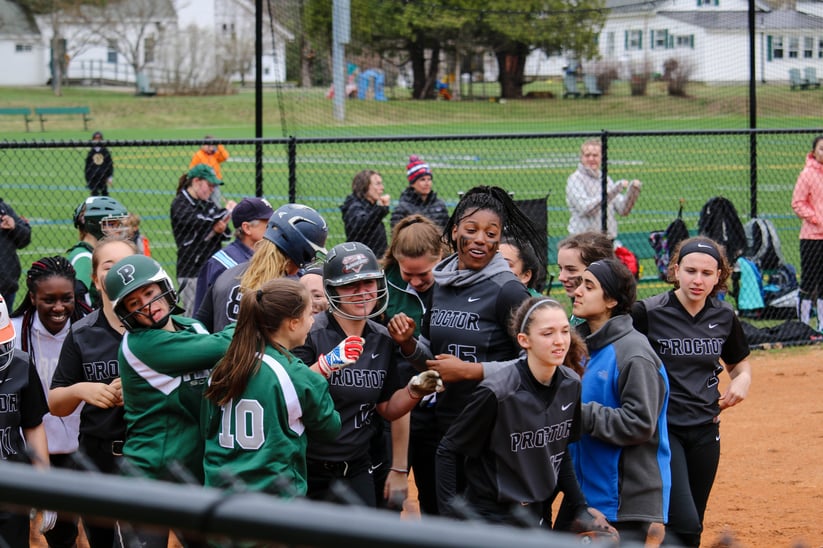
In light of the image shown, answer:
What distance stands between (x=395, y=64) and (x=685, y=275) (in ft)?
67.6

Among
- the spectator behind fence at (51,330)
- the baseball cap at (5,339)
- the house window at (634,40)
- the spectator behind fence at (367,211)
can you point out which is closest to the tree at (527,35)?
the house window at (634,40)

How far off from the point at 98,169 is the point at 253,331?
13.2 metres

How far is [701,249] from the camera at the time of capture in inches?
201

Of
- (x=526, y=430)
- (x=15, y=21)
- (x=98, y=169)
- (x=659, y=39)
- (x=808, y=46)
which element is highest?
(x=15, y=21)

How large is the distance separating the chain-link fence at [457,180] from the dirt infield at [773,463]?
2738 mm

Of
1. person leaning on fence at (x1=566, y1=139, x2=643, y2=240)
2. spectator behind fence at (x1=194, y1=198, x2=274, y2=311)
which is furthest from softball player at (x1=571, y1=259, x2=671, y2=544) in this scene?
person leaning on fence at (x1=566, y1=139, x2=643, y2=240)

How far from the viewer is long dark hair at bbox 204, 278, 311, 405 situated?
3742 millimetres

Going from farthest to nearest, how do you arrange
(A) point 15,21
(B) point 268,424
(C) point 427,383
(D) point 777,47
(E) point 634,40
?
(A) point 15,21
(E) point 634,40
(D) point 777,47
(C) point 427,383
(B) point 268,424

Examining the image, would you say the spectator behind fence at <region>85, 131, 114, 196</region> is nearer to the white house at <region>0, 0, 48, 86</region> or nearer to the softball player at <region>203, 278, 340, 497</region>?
the softball player at <region>203, 278, 340, 497</region>

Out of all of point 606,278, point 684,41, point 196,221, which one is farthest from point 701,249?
point 684,41

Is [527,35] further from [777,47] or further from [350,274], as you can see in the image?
[350,274]

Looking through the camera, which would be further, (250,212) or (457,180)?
(457,180)

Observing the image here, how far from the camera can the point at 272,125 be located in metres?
39.9

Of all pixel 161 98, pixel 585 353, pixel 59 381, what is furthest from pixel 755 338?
pixel 161 98
